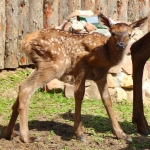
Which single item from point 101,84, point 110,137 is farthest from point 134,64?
point 110,137

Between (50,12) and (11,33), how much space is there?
110 centimetres

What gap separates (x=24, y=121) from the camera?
6.96 meters

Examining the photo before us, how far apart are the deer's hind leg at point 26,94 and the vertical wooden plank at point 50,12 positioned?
12.6 ft

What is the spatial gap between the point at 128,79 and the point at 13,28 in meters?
2.53

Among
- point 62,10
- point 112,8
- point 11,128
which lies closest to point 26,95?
point 11,128

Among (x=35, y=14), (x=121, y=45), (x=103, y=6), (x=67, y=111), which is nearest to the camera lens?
(x=121, y=45)

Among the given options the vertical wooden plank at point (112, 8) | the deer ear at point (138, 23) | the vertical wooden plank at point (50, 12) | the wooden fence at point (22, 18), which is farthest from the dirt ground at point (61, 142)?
the vertical wooden plank at point (112, 8)

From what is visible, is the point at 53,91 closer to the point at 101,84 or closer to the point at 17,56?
the point at 17,56

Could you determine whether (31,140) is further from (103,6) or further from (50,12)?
(103,6)

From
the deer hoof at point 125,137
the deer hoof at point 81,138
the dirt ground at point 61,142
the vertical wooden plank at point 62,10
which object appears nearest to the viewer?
the dirt ground at point 61,142

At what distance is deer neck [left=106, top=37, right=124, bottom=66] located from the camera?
24.1 ft

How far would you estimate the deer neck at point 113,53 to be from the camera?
7.35m

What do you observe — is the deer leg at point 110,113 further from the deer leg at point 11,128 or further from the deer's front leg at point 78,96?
the deer leg at point 11,128

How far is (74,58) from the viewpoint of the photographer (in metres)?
7.38
